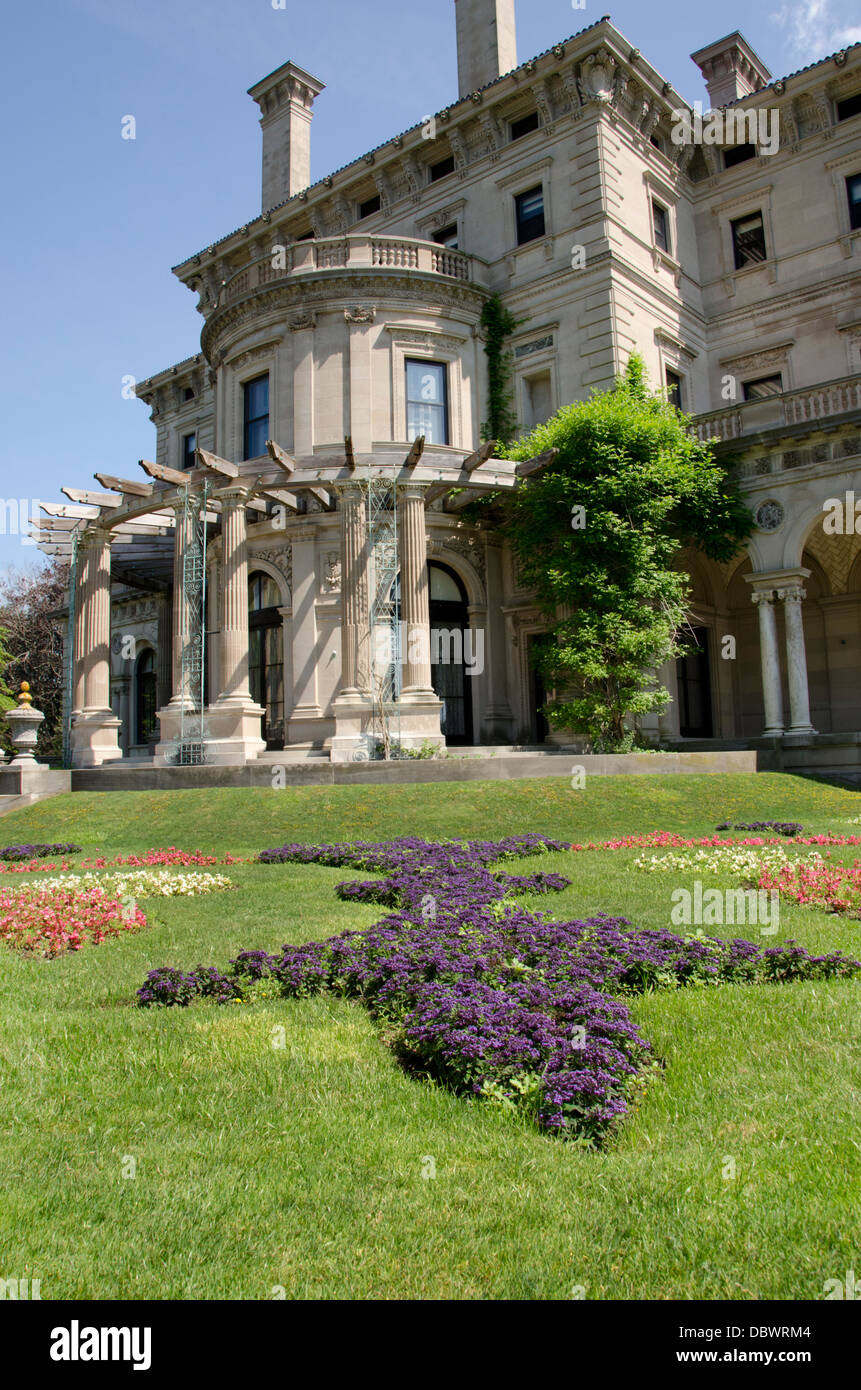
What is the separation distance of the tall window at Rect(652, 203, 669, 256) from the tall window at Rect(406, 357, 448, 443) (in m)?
8.71

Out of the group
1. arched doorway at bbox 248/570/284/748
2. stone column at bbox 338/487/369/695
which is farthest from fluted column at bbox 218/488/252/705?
arched doorway at bbox 248/570/284/748

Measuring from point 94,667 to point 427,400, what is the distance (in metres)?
12.2

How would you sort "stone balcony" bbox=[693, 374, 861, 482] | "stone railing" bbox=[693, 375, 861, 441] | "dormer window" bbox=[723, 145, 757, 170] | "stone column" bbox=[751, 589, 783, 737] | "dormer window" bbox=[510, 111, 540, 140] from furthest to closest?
"dormer window" bbox=[723, 145, 757, 170] → "dormer window" bbox=[510, 111, 540, 140] → "stone column" bbox=[751, 589, 783, 737] → "stone railing" bbox=[693, 375, 861, 441] → "stone balcony" bbox=[693, 374, 861, 482]

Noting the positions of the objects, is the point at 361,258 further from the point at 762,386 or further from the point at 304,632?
the point at 762,386

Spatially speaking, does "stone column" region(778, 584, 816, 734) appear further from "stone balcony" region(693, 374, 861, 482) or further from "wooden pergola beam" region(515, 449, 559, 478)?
"wooden pergola beam" region(515, 449, 559, 478)

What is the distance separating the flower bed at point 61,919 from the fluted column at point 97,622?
16683 mm

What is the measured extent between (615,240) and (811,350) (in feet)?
23.6

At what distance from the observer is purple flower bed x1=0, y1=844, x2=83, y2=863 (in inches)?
564

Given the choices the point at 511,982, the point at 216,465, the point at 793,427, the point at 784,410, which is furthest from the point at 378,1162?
the point at 784,410

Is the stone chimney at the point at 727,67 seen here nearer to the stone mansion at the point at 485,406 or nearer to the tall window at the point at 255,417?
the stone mansion at the point at 485,406

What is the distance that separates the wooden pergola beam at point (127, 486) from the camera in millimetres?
24659

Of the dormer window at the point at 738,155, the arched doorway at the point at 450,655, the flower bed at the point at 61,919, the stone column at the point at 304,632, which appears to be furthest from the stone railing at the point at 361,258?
the flower bed at the point at 61,919

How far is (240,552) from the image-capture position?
77.4 ft

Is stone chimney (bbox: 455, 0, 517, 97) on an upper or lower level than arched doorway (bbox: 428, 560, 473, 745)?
upper
